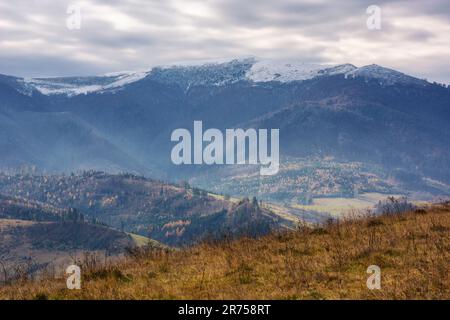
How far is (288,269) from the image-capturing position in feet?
58.4

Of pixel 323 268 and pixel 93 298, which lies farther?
pixel 323 268

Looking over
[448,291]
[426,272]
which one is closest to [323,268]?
[426,272]

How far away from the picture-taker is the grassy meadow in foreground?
15375 millimetres

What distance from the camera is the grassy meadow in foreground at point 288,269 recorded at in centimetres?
1538

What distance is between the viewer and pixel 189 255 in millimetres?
22328

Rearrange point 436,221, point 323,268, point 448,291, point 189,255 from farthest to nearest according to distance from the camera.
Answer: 1. point 436,221
2. point 189,255
3. point 323,268
4. point 448,291
